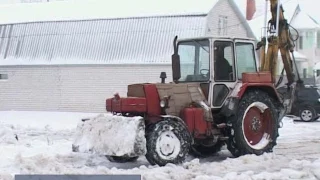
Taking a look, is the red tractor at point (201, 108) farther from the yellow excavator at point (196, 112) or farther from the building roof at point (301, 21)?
the building roof at point (301, 21)

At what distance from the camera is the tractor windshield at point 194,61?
11.7 metres

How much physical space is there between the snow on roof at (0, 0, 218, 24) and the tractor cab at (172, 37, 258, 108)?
15.8 meters

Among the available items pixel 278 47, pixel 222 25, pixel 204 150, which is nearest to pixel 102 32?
pixel 222 25

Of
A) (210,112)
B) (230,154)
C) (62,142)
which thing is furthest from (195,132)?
(62,142)

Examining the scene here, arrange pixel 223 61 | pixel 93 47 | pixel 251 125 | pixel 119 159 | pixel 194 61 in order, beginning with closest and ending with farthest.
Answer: pixel 119 159
pixel 223 61
pixel 194 61
pixel 251 125
pixel 93 47

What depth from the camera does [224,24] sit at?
29.8 meters

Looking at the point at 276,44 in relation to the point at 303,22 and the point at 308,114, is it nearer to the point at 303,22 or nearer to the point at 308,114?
the point at 308,114

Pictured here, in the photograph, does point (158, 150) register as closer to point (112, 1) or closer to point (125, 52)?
point (125, 52)

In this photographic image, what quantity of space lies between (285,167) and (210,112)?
1.88 m

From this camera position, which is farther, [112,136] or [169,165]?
[112,136]

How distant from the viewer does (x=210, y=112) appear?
37.2 feet

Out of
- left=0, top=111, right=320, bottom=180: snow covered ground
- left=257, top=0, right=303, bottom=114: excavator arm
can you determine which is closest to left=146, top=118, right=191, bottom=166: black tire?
left=0, top=111, right=320, bottom=180: snow covered ground

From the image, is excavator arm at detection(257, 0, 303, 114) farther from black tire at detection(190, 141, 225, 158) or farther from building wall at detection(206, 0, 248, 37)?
building wall at detection(206, 0, 248, 37)

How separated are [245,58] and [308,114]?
38.8ft
